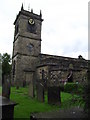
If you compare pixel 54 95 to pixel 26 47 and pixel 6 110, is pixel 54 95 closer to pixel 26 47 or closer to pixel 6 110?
pixel 6 110

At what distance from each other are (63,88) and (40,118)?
12.3 m

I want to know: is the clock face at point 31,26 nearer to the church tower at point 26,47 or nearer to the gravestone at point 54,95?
the church tower at point 26,47

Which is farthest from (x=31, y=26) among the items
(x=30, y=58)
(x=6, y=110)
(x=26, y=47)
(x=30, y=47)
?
(x=6, y=110)

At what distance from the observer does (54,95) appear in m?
7.34

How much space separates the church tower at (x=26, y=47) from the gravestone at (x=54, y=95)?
56.8ft

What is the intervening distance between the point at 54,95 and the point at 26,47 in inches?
830

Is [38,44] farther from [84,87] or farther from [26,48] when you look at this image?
[84,87]

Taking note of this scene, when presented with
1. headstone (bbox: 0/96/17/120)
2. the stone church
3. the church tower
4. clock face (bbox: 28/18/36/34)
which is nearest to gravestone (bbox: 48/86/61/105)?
headstone (bbox: 0/96/17/120)

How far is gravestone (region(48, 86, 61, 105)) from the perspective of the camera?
724 cm

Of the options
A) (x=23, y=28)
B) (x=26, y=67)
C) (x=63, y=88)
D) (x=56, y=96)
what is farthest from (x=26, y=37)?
(x=56, y=96)

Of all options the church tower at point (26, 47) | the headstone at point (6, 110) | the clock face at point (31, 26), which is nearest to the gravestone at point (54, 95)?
the headstone at point (6, 110)

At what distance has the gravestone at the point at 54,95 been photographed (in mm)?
7238

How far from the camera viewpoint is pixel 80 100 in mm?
2381

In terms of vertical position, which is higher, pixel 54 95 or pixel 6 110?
pixel 6 110
